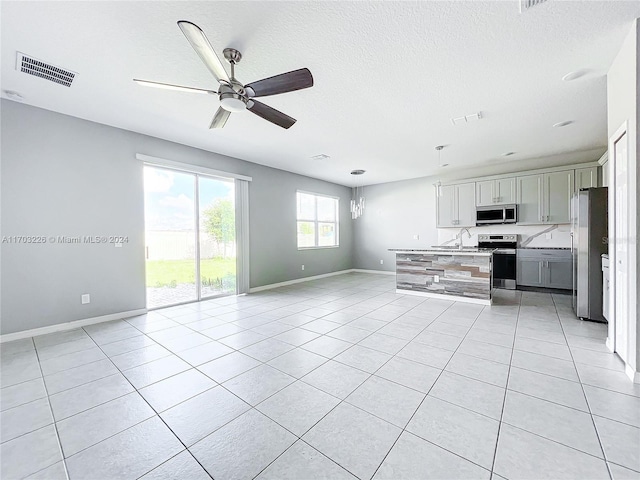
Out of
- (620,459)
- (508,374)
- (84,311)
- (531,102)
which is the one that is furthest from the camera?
(84,311)

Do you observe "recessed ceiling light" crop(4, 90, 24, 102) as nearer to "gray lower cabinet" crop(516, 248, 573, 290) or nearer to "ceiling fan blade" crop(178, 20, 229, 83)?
"ceiling fan blade" crop(178, 20, 229, 83)

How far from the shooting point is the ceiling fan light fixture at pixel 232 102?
232cm

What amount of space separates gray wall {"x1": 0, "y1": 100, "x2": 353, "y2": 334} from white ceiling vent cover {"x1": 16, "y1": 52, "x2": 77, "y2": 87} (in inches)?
40.0

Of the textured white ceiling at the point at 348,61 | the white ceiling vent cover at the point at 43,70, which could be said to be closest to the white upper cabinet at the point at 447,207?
the textured white ceiling at the point at 348,61

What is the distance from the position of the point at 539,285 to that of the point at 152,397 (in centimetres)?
695

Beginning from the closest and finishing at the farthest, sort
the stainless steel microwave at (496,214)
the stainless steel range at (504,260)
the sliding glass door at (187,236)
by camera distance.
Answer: the sliding glass door at (187,236) → the stainless steel range at (504,260) → the stainless steel microwave at (496,214)

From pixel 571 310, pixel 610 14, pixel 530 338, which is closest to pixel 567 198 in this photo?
pixel 571 310

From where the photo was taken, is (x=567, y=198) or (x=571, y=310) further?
(x=567, y=198)

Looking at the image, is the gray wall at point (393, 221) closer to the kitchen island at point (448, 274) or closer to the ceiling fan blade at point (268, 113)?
the kitchen island at point (448, 274)

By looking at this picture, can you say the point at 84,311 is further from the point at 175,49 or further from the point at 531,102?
the point at 531,102

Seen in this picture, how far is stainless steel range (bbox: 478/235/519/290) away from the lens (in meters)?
5.96

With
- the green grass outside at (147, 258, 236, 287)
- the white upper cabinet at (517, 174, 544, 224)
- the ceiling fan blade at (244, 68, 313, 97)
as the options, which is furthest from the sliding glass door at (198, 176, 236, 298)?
the white upper cabinet at (517, 174, 544, 224)

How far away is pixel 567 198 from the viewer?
220 inches

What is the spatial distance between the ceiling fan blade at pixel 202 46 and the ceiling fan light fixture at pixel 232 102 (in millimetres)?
141
